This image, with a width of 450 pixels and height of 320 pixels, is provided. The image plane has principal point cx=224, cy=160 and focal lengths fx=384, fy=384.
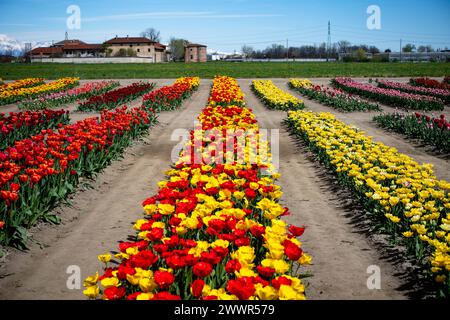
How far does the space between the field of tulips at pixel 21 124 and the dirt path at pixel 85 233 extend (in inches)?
108

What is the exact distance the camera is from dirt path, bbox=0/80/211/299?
4.78m

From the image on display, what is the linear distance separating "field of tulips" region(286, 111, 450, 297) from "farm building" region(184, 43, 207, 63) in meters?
127

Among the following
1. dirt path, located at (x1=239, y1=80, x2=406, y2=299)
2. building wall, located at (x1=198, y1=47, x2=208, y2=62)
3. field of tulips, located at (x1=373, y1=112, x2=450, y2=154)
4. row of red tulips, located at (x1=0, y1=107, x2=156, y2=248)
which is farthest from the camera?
building wall, located at (x1=198, y1=47, x2=208, y2=62)

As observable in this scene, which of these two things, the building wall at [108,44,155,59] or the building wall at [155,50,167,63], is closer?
the building wall at [108,44,155,59]

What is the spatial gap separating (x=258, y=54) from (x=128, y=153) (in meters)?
179

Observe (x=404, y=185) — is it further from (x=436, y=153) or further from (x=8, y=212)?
(x=8, y=212)

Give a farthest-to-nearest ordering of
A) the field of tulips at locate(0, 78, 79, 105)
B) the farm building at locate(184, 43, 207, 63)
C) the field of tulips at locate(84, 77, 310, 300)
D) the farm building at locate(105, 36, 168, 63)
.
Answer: the farm building at locate(184, 43, 207, 63) → the farm building at locate(105, 36, 168, 63) → the field of tulips at locate(0, 78, 79, 105) → the field of tulips at locate(84, 77, 310, 300)

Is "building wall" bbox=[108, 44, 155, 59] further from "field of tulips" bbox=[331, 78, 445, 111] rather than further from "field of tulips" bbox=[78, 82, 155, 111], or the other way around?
"field of tulips" bbox=[78, 82, 155, 111]

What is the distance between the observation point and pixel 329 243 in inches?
235

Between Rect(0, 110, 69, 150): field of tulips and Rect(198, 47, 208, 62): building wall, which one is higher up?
Rect(198, 47, 208, 62): building wall

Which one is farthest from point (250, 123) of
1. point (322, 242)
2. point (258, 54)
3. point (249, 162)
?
point (258, 54)

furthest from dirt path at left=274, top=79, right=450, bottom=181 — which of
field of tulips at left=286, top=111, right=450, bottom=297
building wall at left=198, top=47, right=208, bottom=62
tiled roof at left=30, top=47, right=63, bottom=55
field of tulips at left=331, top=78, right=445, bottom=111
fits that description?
tiled roof at left=30, top=47, right=63, bottom=55

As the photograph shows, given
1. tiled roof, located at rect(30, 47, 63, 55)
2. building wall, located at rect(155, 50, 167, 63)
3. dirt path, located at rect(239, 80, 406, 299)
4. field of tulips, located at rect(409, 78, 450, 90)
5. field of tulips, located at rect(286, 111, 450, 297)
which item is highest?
tiled roof, located at rect(30, 47, 63, 55)
